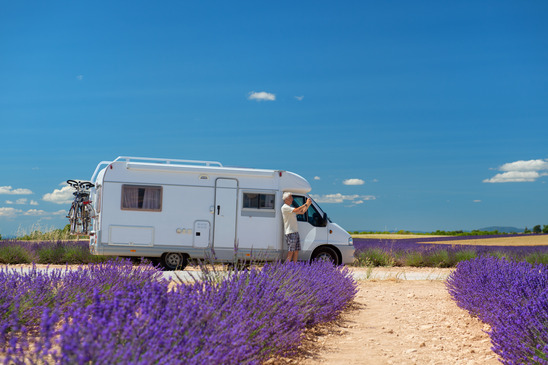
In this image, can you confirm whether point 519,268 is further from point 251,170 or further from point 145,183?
point 145,183

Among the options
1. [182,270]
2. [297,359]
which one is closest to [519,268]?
[297,359]

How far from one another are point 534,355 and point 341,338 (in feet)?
6.04

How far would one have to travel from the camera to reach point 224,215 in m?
11.5

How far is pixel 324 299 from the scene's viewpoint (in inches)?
225

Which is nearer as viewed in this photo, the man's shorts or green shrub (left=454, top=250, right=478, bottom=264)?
the man's shorts

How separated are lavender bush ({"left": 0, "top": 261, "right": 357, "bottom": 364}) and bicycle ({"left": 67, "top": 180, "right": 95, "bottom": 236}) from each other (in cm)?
735

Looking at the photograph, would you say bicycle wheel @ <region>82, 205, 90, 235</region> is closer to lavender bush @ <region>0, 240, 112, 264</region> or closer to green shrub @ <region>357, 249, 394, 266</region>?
lavender bush @ <region>0, 240, 112, 264</region>

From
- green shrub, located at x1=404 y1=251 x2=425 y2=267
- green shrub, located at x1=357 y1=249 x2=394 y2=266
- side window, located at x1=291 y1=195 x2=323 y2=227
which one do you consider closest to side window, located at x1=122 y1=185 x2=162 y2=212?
side window, located at x1=291 y1=195 x2=323 y2=227

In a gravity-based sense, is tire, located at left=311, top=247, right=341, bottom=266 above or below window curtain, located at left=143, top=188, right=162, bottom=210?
below

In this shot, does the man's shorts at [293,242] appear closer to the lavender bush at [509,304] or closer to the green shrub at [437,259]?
the lavender bush at [509,304]

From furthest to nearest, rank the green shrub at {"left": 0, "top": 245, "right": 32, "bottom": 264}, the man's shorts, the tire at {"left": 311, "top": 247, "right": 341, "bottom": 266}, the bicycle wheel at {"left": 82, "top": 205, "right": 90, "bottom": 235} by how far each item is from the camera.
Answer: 1. the green shrub at {"left": 0, "top": 245, "right": 32, "bottom": 264}
2. the bicycle wheel at {"left": 82, "top": 205, "right": 90, "bottom": 235}
3. the tire at {"left": 311, "top": 247, "right": 341, "bottom": 266}
4. the man's shorts

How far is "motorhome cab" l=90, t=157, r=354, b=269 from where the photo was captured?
11172mm

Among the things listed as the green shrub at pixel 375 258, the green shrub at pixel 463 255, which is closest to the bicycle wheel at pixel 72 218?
the green shrub at pixel 375 258

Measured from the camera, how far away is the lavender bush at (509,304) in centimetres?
385
